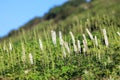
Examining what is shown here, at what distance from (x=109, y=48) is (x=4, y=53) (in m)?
5.12

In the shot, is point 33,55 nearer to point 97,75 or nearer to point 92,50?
point 92,50

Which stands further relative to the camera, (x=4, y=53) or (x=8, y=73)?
(x=4, y=53)

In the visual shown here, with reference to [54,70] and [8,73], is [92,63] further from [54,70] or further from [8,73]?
[8,73]

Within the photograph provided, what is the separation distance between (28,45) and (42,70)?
4443mm

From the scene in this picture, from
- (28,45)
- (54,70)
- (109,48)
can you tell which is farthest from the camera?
(28,45)

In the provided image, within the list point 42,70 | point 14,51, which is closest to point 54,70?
point 42,70

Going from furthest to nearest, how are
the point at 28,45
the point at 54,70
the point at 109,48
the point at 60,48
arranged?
the point at 28,45 < the point at 60,48 < the point at 109,48 < the point at 54,70

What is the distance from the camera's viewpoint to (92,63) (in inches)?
743

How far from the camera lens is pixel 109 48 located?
67.1 feet

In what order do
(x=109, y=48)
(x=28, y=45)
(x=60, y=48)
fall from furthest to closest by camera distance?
(x=28, y=45)
(x=60, y=48)
(x=109, y=48)

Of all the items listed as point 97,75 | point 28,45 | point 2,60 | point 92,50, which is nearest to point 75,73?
point 97,75

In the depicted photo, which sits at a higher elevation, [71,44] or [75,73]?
[71,44]

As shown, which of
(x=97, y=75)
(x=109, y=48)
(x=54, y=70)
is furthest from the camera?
(x=109, y=48)

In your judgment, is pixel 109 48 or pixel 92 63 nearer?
pixel 92 63
